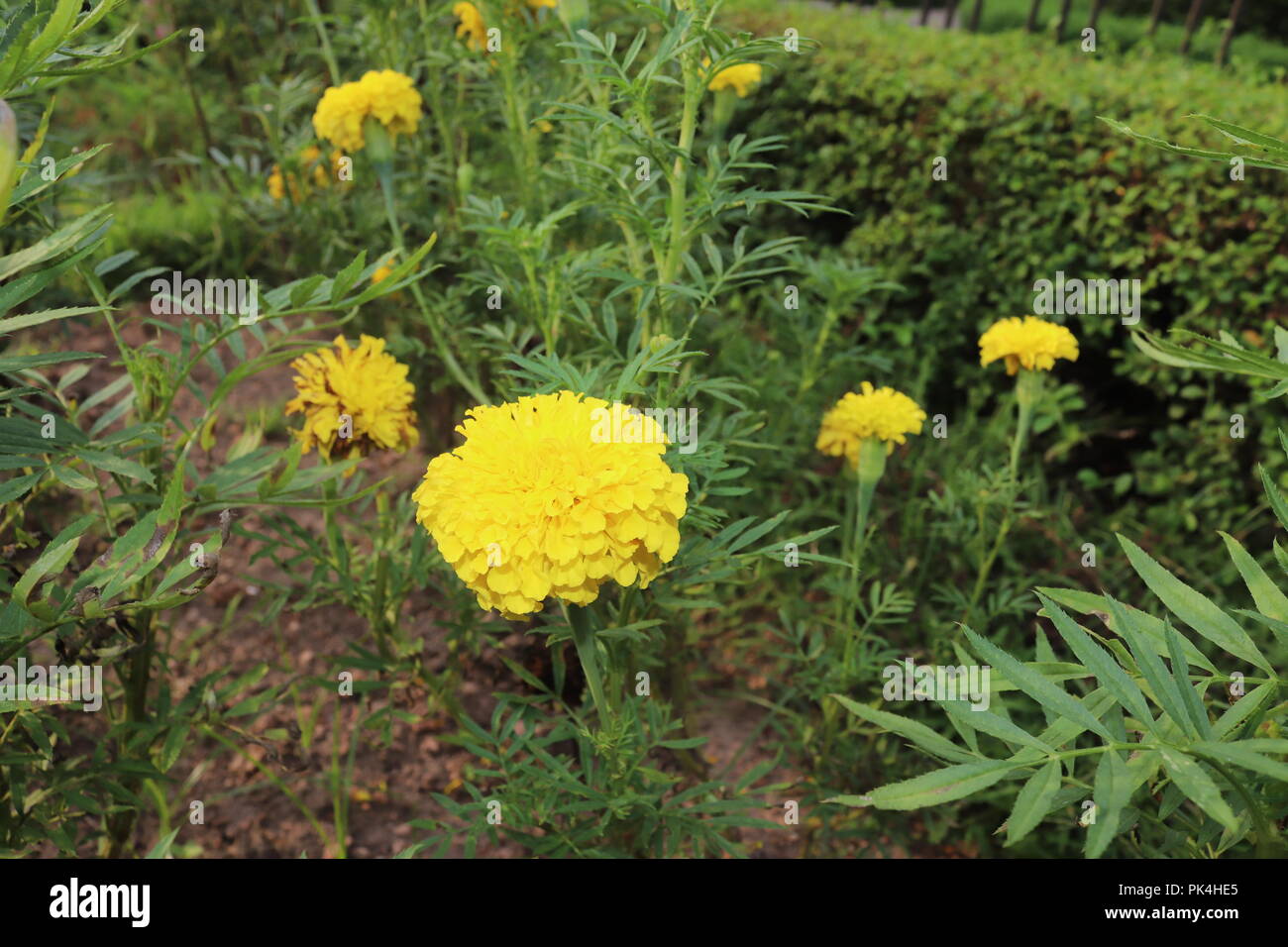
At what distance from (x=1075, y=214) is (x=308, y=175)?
7.96 feet

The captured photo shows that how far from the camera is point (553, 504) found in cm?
108

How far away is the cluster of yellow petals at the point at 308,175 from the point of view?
265 centimetres

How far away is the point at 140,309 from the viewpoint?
360 cm

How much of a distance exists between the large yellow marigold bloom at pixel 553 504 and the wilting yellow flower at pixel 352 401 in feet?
1.90

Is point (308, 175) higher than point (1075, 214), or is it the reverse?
point (1075, 214)

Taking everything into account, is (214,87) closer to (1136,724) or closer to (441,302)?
(441,302)

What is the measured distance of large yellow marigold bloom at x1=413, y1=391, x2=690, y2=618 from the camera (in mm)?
1076

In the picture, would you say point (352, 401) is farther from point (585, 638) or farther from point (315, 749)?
point (315, 749)

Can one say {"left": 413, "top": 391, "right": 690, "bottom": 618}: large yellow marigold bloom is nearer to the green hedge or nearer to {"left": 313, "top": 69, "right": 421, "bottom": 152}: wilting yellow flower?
{"left": 313, "top": 69, "right": 421, "bottom": 152}: wilting yellow flower

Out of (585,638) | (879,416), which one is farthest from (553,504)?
(879,416)

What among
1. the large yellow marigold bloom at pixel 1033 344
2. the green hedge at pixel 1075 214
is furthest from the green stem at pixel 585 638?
the green hedge at pixel 1075 214

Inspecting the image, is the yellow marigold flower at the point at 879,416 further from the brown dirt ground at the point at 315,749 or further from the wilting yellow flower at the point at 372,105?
the wilting yellow flower at the point at 372,105
